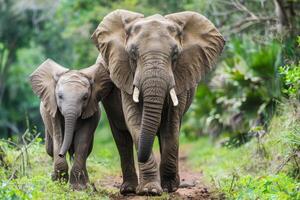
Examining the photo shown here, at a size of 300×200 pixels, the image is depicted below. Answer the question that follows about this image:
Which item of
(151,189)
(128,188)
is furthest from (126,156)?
(151,189)

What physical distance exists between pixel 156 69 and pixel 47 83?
267 centimetres

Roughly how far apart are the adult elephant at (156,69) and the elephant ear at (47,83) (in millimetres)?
1032

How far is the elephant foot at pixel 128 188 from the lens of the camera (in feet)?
37.3

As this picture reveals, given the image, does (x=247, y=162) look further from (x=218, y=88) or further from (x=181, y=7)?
(x=181, y=7)

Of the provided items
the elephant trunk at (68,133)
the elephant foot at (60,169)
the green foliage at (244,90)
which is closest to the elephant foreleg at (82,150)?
the elephant foot at (60,169)

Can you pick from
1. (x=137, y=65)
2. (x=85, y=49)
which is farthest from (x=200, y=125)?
(x=137, y=65)

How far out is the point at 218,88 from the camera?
68.7 feet

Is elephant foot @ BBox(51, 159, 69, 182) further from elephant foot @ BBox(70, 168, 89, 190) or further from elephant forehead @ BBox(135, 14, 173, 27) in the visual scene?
elephant forehead @ BBox(135, 14, 173, 27)

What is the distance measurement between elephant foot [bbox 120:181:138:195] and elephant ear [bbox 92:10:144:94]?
168 centimetres

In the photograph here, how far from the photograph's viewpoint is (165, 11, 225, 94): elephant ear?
34.5ft

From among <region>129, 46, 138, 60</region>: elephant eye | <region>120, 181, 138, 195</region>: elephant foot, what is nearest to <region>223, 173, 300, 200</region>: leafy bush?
<region>129, 46, 138, 60</region>: elephant eye

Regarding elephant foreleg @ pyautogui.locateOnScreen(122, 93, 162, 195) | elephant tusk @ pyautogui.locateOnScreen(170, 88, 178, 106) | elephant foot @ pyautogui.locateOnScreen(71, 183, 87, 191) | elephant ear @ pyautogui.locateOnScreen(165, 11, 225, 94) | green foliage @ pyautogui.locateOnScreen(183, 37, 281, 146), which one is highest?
elephant ear @ pyautogui.locateOnScreen(165, 11, 225, 94)

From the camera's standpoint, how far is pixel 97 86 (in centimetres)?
1145

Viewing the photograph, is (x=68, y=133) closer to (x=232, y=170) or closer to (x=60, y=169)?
(x=60, y=169)
